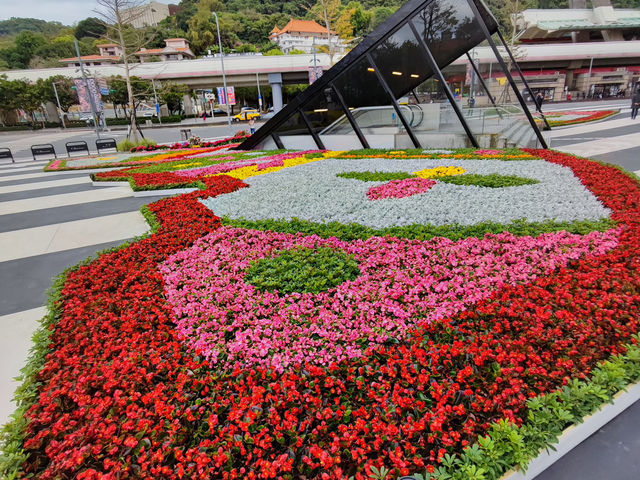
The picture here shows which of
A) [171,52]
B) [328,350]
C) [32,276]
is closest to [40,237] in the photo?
[32,276]

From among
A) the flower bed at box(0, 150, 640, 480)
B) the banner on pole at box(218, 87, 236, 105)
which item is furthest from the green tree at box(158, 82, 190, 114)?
the flower bed at box(0, 150, 640, 480)

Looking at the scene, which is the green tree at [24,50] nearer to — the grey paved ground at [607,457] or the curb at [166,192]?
the curb at [166,192]

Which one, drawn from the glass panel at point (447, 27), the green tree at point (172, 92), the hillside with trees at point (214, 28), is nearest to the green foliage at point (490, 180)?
the glass panel at point (447, 27)

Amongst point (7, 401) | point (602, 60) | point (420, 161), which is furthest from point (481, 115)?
point (602, 60)

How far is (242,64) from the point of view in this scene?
A: 46875mm

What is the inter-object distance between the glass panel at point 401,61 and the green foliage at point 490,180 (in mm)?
5737

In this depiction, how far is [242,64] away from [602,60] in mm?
49973

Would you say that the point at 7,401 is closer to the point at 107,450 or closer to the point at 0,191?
the point at 107,450

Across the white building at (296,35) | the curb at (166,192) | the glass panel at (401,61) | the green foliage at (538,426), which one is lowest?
the green foliage at (538,426)

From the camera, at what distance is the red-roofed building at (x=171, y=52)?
3083 inches

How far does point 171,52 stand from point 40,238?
86.2m

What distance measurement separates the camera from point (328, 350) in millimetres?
3283

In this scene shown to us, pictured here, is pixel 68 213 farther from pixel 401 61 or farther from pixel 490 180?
pixel 401 61

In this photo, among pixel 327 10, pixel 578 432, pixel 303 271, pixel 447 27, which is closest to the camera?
pixel 578 432
